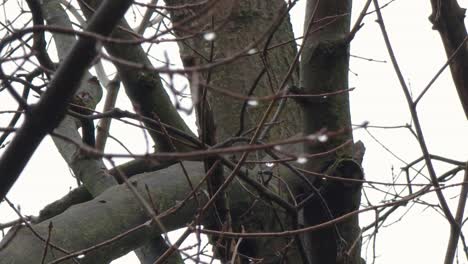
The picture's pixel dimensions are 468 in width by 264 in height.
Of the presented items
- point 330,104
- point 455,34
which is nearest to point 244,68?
point 330,104

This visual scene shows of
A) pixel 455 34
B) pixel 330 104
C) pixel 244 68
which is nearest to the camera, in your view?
pixel 455 34

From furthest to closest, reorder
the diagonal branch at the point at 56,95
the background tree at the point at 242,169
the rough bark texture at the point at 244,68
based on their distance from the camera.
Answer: the rough bark texture at the point at 244,68 → the background tree at the point at 242,169 → the diagonal branch at the point at 56,95

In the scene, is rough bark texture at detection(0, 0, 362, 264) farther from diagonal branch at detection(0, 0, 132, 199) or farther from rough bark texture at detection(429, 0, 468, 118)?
diagonal branch at detection(0, 0, 132, 199)

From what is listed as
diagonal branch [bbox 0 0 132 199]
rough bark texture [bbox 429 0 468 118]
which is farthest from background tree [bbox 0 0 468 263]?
diagonal branch [bbox 0 0 132 199]

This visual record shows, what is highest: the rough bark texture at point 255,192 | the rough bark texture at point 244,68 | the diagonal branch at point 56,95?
the rough bark texture at point 244,68

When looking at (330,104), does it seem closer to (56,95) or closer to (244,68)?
(244,68)

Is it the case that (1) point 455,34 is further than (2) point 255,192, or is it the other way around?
(2) point 255,192

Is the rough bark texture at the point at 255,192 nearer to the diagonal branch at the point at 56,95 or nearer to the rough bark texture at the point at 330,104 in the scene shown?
the rough bark texture at the point at 330,104

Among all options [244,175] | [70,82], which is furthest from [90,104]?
[70,82]

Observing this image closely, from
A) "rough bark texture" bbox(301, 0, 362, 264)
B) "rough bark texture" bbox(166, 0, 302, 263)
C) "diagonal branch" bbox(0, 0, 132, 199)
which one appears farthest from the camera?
"rough bark texture" bbox(166, 0, 302, 263)

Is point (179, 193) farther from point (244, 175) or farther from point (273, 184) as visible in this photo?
point (273, 184)

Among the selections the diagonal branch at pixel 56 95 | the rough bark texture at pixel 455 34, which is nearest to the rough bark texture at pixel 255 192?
the rough bark texture at pixel 455 34

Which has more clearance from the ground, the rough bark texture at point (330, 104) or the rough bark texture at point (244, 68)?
the rough bark texture at point (244, 68)

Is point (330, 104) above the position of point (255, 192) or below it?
above
